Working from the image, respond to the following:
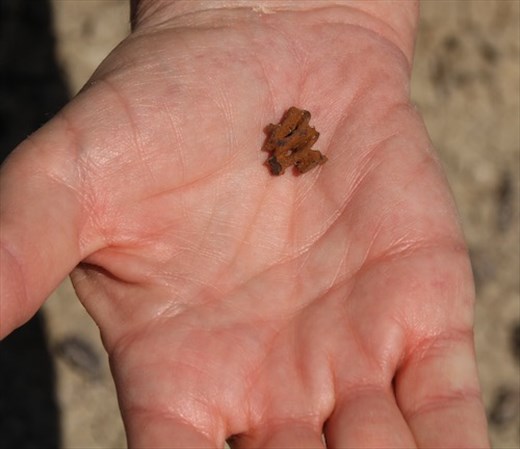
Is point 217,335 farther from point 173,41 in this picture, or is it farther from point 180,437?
point 173,41

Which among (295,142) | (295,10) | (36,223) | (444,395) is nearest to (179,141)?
(295,142)

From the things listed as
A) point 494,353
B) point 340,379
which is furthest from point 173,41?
point 494,353

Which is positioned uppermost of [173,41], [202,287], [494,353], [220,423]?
[173,41]

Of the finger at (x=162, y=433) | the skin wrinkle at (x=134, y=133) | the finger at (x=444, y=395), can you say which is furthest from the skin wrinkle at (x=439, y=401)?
the skin wrinkle at (x=134, y=133)

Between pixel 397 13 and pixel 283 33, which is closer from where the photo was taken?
pixel 283 33

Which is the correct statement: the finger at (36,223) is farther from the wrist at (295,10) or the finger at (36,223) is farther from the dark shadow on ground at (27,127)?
the dark shadow on ground at (27,127)

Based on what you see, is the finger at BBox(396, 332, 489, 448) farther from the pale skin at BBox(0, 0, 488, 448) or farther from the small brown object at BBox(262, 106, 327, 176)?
the small brown object at BBox(262, 106, 327, 176)
